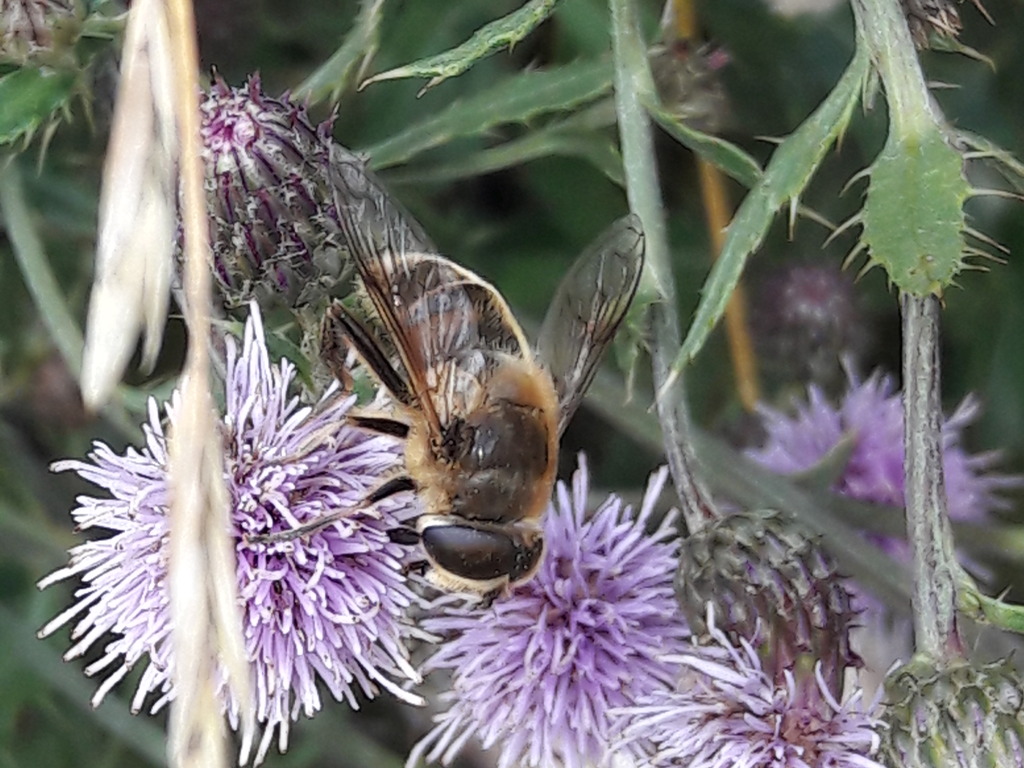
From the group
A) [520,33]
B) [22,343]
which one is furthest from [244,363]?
[22,343]

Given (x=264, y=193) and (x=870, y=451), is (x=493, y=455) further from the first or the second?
(x=870, y=451)

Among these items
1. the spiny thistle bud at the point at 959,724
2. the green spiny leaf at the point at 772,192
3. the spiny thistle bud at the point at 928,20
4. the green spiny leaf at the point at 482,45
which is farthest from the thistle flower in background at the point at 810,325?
the spiny thistle bud at the point at 959,724

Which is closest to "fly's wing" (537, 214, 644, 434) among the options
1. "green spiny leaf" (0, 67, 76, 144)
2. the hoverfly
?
the hoverfly

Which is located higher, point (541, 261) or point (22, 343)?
point (541, 261)

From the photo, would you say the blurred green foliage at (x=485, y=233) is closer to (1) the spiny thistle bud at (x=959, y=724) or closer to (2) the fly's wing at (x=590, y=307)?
(2) the fly's wing at (x=590, y=307)

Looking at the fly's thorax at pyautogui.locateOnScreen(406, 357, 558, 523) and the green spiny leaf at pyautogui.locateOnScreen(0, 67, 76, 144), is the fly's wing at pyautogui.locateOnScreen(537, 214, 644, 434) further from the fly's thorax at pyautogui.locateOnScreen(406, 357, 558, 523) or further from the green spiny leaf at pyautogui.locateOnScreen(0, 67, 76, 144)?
the green spiny leaf at pyautogui.locateOnScreen(0, 67, 76, 144)

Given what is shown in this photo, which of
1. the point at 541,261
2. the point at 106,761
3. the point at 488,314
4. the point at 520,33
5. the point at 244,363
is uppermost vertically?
the point at 541,261

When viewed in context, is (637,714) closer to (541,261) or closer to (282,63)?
(541,261)
